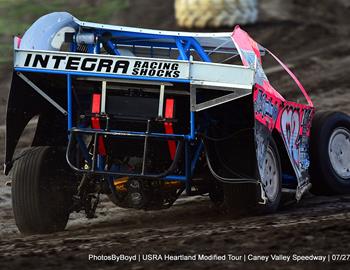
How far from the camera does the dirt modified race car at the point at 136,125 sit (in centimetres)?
591

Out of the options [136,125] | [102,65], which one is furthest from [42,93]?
[136,125]

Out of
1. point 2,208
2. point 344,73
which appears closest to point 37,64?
point 2,208

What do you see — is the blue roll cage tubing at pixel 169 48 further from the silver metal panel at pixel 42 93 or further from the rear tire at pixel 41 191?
the rear tire at pixel 41 191

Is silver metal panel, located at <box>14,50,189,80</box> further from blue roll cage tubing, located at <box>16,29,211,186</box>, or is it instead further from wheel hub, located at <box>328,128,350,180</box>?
wheel hub, located at <box>328,128,350,180</box>

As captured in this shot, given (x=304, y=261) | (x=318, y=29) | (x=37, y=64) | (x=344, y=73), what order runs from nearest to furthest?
Answer: (x=304, y=261) → (x=37, y=64) → (x=344, y=73) → (x=318, y=29)

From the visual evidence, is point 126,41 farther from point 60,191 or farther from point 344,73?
point 344,73

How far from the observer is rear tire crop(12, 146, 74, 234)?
6211 mm

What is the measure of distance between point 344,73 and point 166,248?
9.52 metres

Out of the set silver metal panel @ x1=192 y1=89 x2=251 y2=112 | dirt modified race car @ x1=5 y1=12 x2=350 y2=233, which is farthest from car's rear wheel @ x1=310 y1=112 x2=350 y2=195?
silver metal panel @ x1=192 y1=89 x2=251 y2=112

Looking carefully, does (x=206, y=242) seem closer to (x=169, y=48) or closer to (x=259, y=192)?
(x=259, y=192)

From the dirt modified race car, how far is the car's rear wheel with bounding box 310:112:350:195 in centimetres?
62

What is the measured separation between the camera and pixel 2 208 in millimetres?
7840

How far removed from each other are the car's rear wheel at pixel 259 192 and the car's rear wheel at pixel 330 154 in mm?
885

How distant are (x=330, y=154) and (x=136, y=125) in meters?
2.15
